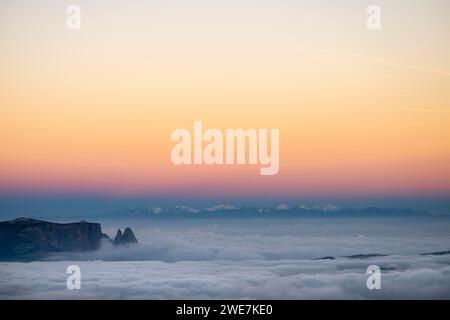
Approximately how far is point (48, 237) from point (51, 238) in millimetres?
74

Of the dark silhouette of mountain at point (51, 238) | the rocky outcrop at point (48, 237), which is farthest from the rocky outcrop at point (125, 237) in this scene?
the rocky outcrop at point (48, 237)

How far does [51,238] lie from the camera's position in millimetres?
15109

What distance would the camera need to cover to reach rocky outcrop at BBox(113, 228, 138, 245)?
48.9 ft

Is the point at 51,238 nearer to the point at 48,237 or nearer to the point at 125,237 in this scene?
the point at 48,237

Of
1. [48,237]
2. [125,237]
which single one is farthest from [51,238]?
[125,237]

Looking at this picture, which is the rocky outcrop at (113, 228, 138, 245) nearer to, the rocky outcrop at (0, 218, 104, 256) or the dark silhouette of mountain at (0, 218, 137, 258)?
the dark silhouette of mountain at (0, 218, 137, 258)

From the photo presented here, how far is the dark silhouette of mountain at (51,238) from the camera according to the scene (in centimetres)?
1483

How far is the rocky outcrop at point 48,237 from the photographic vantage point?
1482 cm

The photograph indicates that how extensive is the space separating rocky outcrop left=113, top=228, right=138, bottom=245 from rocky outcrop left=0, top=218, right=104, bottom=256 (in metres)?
0.36

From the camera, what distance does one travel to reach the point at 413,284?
1370 cm

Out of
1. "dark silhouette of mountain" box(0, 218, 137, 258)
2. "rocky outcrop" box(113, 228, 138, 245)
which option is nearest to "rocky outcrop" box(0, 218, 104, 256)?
"dark silhouette of mountain" box(0, 218, 137, 258)

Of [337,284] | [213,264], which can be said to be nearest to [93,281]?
[213,264]

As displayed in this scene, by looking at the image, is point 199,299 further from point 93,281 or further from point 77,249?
point 77,249

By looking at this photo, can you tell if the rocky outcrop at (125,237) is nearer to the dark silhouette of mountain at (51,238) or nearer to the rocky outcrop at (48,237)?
the dark silhouette of mountain at (51,238)
